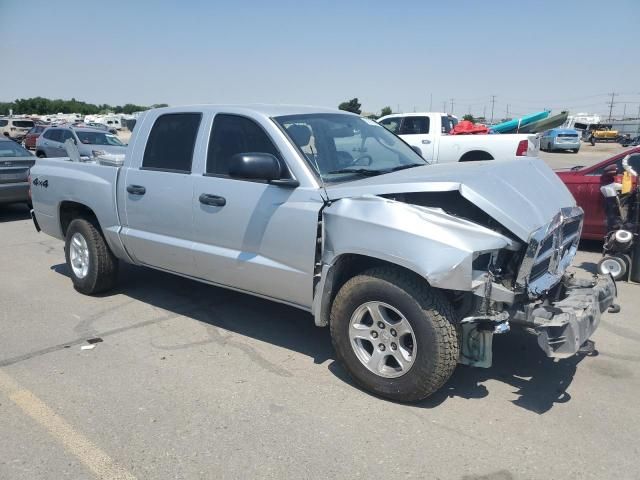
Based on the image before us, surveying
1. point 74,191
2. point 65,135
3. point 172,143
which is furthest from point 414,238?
point 65,135

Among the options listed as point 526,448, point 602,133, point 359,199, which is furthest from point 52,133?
point 602,133

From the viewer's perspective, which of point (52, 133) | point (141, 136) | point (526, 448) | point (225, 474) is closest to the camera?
point (225, 474)

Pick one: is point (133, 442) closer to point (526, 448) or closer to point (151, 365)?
point (151, 365)

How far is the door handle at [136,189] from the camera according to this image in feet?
16.7

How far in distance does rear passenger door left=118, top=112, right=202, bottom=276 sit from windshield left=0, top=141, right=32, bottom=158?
22.9 ft

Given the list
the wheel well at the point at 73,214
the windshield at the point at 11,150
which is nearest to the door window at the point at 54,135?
the windshield at the point at 11,150

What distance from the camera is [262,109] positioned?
182 inches

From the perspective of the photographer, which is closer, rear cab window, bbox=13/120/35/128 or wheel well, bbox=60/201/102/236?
wheel well, bbox=60/201/102/236

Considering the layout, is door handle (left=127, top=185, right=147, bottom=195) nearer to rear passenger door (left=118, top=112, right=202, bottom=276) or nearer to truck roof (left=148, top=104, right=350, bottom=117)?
rear passenger door (left=118, top=112, right=202, bottom=276)

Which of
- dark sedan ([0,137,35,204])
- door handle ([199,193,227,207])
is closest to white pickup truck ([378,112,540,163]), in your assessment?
dark sedan ([0,137,35,204])

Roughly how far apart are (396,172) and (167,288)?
3.21m

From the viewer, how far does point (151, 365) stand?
170 inches

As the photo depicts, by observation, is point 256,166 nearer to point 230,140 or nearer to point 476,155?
point 230,140

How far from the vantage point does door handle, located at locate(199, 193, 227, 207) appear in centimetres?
443
